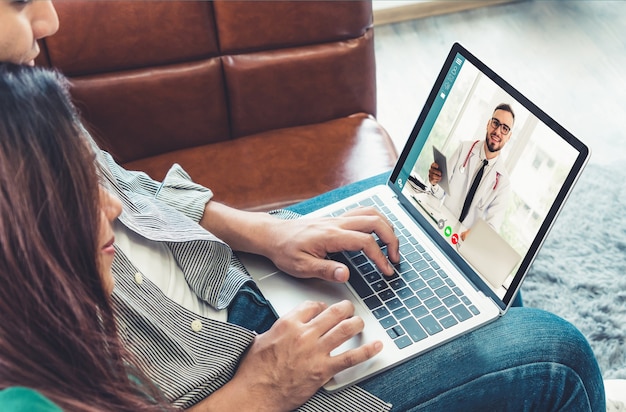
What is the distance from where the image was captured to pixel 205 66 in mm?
1423

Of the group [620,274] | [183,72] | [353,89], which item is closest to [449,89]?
[353,89]

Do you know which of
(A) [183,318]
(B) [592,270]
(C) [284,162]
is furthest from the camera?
(B) [592,270]

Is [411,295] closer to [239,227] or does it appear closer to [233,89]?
[239,227]

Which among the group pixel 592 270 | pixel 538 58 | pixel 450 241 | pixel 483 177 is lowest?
pixel 592 270

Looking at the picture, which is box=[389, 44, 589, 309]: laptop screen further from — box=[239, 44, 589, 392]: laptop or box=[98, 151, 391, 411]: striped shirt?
box=[98, 151, 391, 411]: striped shirt

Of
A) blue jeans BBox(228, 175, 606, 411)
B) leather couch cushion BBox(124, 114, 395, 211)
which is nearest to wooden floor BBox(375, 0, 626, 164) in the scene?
leather couch cushion BBox(124, 114, 395, 211)

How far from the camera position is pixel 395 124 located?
215cm

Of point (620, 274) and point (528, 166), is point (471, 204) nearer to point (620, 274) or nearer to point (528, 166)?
point (528, 166)

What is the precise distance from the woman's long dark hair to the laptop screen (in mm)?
548

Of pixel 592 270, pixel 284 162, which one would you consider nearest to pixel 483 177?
pixel 284 162

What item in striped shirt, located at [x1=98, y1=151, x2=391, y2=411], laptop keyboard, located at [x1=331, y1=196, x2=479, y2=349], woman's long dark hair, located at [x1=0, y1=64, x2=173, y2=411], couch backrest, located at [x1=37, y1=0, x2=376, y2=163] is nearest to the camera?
woman's long dark hair, located at [x1=0, y1=64, x2=173, y2=411]

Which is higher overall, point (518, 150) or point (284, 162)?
point (518, 150)

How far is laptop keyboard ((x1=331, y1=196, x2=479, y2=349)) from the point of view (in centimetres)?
95

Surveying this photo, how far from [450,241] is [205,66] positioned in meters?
0.67
